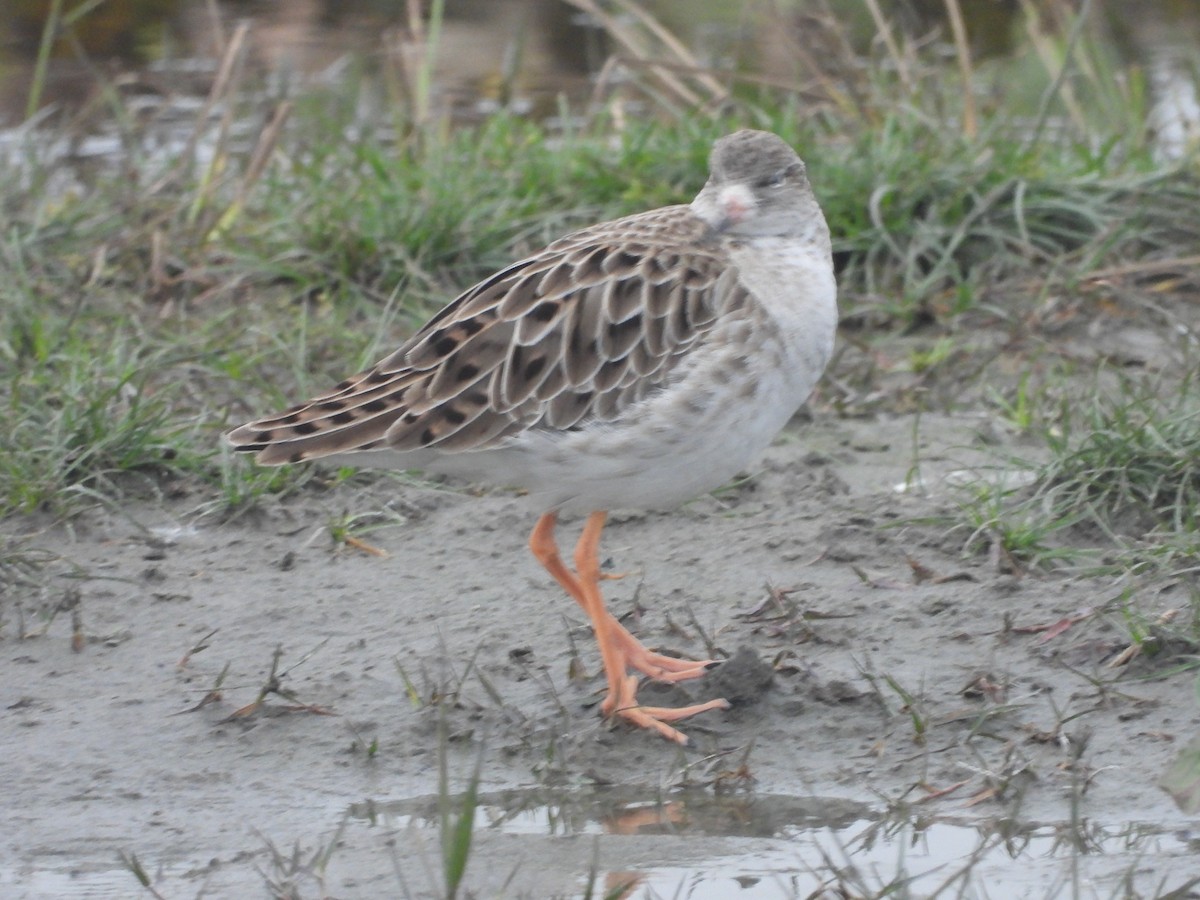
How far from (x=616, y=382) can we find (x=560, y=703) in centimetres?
89

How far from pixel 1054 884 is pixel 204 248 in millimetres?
5226

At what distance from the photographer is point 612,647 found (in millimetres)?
4996

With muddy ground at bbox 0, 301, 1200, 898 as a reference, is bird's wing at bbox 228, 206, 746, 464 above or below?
above

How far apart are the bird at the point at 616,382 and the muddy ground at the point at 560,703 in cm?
34

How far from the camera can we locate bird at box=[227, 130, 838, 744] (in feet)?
15.9

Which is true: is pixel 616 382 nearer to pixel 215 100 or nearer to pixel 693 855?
pixel 693 855

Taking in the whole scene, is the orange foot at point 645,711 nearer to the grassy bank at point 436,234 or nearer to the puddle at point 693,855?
the puddle at point 693,855

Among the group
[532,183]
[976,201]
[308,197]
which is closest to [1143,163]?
[976,201]

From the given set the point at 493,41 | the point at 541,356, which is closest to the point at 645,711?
the point at 541,356

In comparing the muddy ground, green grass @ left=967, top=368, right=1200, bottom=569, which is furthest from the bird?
green grass @ left=967, top=368, right=1200, bottom=569

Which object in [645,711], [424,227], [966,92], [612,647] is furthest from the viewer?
[966,92]

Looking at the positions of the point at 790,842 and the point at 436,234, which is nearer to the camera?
the point at 790,842

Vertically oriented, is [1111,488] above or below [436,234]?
below

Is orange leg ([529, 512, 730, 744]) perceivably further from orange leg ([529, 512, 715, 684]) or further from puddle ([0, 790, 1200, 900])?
puddle ([0, 790, 1200, 900])
